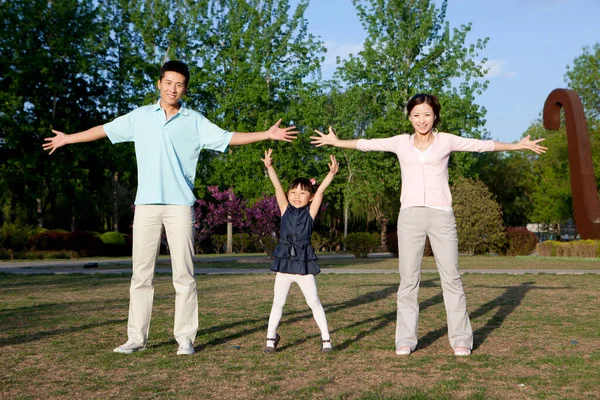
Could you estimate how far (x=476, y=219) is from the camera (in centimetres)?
2836

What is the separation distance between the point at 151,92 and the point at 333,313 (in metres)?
32.6

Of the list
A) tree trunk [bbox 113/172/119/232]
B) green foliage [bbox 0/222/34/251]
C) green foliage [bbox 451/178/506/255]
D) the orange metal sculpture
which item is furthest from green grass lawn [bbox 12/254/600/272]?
tree trunk [bbox 113/172/119/232]

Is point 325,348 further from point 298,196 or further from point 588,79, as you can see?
point 588,79

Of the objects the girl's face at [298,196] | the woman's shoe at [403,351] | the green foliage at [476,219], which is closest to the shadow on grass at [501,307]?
the woman's shoe at [403,351]

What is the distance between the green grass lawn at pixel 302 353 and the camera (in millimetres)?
4340

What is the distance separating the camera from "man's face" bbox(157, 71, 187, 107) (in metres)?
5.57

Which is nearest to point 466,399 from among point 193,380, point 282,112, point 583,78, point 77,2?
point 193,380

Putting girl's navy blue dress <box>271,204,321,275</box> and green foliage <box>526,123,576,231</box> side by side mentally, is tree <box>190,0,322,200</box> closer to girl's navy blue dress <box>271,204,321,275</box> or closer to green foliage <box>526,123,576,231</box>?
green foliage <box>526,123,576,231</box>

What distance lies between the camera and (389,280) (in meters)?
13.8

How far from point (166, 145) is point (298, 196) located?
121cm

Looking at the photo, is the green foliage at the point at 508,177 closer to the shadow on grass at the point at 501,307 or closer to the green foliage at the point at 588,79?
the green foliage at the point at 588,79

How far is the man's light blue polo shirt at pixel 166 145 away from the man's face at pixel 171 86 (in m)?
0.13

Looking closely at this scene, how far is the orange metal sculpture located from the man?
19.1 metres

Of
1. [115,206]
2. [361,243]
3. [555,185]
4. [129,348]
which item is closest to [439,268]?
[129,348]
